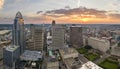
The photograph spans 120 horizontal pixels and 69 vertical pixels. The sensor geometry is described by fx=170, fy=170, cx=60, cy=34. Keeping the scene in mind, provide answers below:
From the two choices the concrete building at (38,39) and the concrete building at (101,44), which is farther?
the concrete building at (101,44)

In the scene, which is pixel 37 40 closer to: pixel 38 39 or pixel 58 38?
pixel 38 39

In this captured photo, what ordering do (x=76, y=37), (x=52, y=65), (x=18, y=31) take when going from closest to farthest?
1. (x=52, y=65)
2. (x=18, y=31)
3. (x=76, y=37)

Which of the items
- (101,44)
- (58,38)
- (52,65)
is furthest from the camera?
(58,38)

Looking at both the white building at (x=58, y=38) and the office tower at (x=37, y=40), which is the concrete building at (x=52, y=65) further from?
the white building at (x=58, y=38)

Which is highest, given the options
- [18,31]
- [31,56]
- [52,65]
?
[18,31]

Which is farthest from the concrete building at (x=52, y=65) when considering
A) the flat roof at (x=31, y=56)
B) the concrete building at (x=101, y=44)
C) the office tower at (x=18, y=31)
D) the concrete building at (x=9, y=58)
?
the concrete building at (x=101, y=44)

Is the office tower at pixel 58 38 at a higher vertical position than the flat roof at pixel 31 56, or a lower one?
higher

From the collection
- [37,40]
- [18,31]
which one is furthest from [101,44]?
[18,31]

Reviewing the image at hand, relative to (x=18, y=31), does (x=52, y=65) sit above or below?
below

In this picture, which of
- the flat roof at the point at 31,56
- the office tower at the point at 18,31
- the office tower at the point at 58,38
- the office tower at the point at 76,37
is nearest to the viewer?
the flat roof at the point at 31,56

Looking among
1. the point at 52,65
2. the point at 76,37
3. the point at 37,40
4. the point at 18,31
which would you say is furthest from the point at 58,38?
the point at 52,65

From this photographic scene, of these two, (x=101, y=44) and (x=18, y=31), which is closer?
(x=18, y=31)
